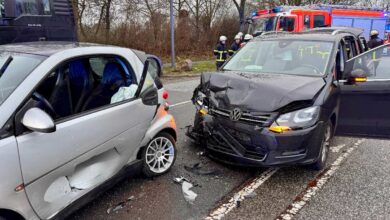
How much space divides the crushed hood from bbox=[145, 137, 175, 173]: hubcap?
76cm

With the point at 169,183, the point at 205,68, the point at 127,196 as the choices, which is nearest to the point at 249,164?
the point at 169,183

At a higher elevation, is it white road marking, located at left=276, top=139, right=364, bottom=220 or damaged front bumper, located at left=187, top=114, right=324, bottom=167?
damaged front bumper, located at left=187, top=114, right=324, bottom=167

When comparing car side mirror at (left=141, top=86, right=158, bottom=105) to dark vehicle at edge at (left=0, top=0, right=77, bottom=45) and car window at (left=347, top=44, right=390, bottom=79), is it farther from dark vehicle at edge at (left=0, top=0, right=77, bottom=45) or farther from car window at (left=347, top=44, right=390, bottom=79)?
dark vehicle at edge at (left=0, top=0, right=77, bottom=45)

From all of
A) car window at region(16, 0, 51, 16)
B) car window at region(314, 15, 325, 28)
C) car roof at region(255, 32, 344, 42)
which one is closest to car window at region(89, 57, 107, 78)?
car roof at region(255, 32, 344, 42)

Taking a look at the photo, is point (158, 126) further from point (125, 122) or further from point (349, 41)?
point (349, 41)

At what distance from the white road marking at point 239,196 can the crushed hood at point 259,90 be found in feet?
2.84

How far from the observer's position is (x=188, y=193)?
11.5ft

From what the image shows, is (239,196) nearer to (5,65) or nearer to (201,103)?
(201,103)

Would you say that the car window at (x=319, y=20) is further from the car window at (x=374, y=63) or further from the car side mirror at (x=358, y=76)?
the car side mirror at (x=358, y=76)

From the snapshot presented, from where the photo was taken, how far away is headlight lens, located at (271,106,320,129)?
347cm

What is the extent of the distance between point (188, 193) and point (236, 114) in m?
1.00

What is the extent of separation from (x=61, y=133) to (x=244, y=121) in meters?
1.90

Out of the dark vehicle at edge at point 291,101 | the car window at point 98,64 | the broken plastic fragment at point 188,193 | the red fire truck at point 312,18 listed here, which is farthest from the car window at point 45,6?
the red fire truck at point 312,18

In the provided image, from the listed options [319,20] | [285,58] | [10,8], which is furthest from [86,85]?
[319,20]
